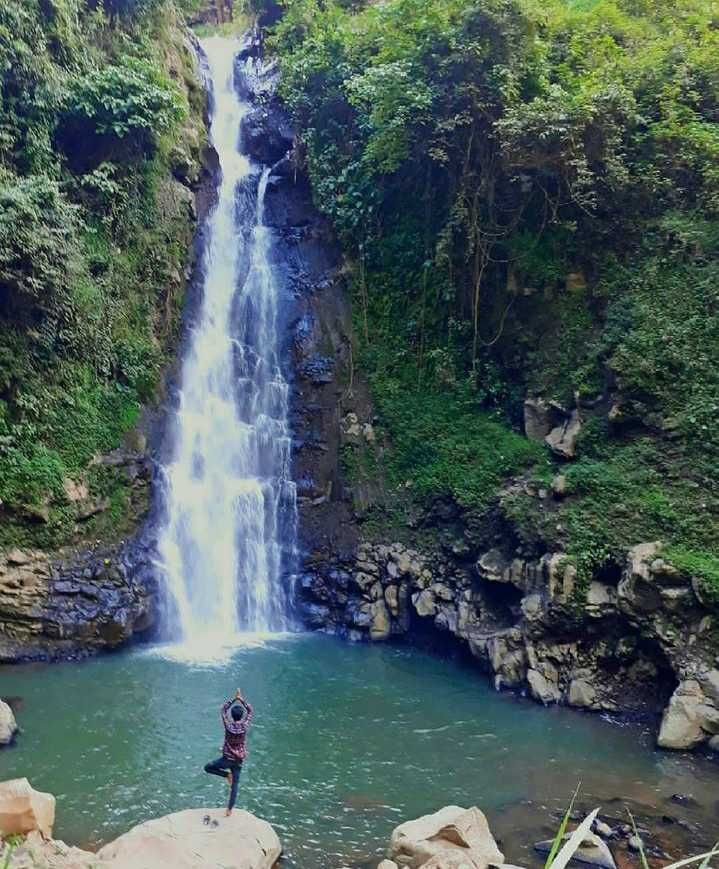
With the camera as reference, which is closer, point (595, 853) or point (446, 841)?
point (446, 841)

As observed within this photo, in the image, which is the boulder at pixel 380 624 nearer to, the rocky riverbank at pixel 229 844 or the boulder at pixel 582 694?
the boulder at pixel 582 694

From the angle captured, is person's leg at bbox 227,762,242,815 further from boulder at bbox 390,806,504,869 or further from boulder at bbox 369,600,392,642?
boulder at bbox 369,600,392,642

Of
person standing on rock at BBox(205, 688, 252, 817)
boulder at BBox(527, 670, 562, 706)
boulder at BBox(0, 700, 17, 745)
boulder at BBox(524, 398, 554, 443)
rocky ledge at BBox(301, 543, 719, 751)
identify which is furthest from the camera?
boulder at BBox(524, 398, 554, 443)

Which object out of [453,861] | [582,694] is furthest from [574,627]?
[453,861]

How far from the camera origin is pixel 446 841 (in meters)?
7.34

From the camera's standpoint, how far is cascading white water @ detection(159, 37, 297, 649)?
16.8m

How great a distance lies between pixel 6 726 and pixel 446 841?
6.51 m

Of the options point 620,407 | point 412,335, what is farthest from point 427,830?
point 412,335

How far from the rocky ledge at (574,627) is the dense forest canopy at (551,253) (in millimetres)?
686

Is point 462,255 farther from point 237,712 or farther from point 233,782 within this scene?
point 233,782

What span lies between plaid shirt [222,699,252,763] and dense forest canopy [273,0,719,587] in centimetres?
744

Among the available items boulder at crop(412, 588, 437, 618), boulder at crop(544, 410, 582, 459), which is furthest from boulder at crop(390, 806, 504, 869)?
boulder at crop(544, 410, 582, 459)

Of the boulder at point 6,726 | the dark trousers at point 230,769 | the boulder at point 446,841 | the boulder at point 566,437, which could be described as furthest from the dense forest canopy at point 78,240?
the boulder at point 446,841

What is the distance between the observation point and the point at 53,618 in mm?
14312
